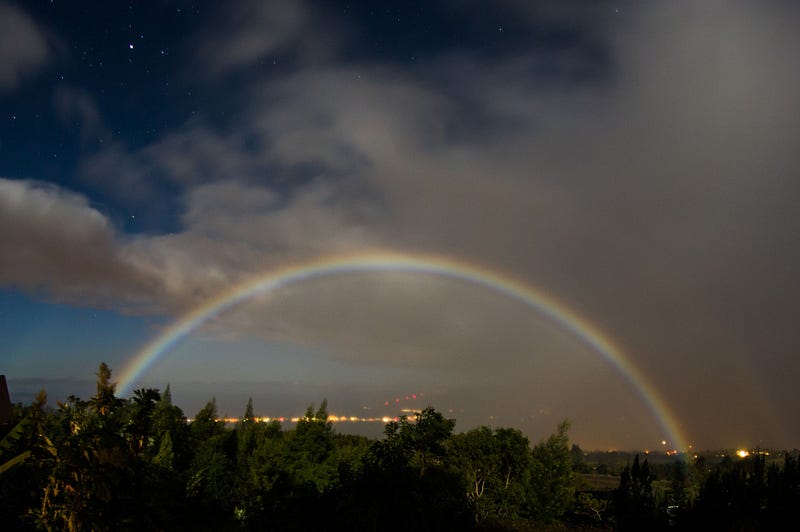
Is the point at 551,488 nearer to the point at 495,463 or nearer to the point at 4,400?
the point at 495,463

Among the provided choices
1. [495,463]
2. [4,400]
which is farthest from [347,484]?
[495,463]

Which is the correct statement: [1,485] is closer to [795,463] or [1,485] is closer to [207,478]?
[795,463]

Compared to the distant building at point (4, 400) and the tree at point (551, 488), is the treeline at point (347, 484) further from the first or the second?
the distant building at point (4, 400)

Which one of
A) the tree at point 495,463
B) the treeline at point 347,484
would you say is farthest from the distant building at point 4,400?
the tree at point 495,463

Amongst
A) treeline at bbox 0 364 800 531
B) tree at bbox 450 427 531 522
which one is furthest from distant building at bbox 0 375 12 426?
tree at bbox 450 427 531 522

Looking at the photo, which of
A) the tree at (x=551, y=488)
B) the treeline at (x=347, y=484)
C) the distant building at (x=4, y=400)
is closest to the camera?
the treeline at (x=347, y=484)

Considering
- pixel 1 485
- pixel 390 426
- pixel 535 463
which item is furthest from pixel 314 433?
pixel 1 485

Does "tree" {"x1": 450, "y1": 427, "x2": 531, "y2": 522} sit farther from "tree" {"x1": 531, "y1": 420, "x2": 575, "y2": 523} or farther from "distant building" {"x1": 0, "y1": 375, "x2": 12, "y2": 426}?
"distant building" {"x1": 0, "y1": 375, "x2": 12, "y2": 426}

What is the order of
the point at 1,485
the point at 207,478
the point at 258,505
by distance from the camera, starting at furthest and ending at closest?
the point at 207,478
the point at 258,505
the point at 1,485
